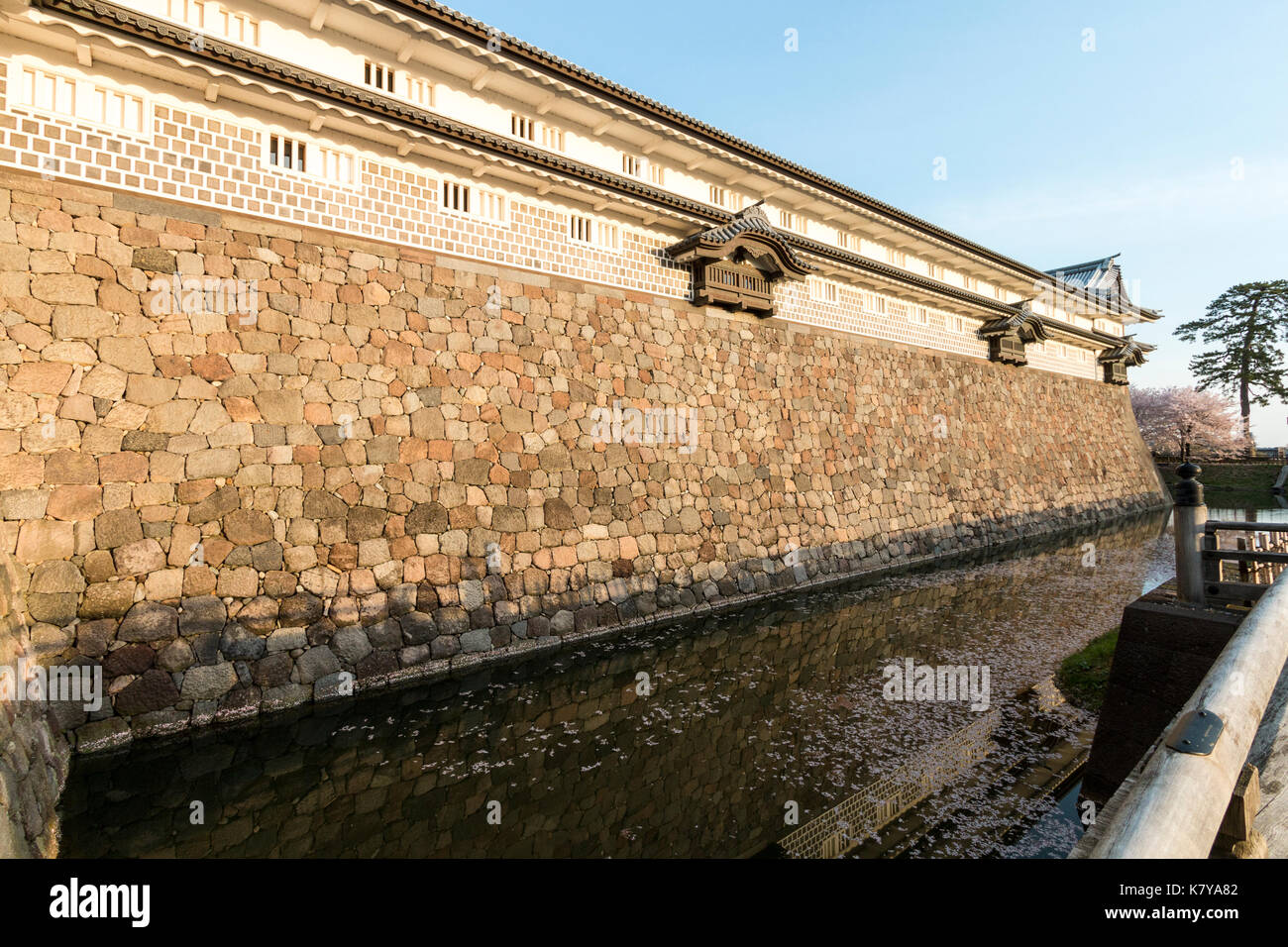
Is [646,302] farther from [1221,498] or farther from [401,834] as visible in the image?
[1221,498]

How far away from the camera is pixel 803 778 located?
15.5 feet

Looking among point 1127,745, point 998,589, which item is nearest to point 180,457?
point 1127,745

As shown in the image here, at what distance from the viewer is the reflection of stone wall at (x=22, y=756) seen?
10.8 ft

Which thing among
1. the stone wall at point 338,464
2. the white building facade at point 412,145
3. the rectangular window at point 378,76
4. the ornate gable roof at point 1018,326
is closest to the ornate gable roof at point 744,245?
the white building facade at point 412,145

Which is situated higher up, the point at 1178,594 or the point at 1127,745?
the point at 1178,594

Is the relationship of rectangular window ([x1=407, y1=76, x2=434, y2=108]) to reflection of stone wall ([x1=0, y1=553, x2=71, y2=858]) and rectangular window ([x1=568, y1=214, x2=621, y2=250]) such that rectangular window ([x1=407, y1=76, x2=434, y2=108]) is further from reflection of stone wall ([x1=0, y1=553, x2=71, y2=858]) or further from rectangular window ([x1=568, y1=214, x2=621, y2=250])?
reflection of stone wall ([x1=0, y1=553, x2=71, y2=858])

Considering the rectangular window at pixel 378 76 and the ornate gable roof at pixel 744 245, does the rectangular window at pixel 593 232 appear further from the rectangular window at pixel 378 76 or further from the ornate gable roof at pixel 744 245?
the rectangular window at pixel 378 76

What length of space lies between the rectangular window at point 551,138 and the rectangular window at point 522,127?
0.17 m

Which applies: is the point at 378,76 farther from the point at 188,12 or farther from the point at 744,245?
the point at 744,245

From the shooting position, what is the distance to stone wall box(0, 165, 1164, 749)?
219 inches

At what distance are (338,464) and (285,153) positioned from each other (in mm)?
3964

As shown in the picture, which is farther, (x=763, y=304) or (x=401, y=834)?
(x=763, y=304)

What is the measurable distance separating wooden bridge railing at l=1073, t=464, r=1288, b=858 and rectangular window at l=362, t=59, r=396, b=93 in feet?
36.5

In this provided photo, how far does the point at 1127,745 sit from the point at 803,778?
2656mm
